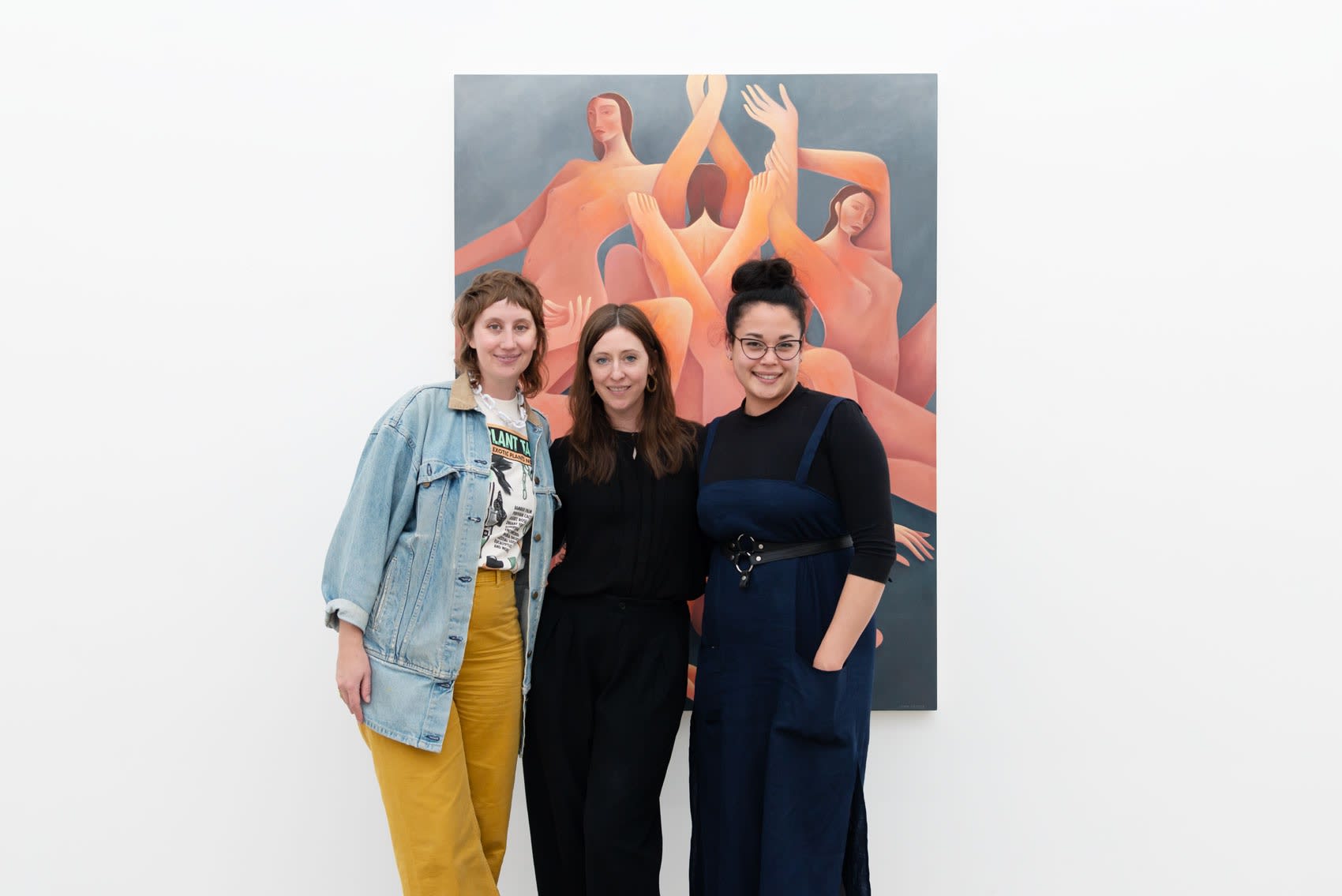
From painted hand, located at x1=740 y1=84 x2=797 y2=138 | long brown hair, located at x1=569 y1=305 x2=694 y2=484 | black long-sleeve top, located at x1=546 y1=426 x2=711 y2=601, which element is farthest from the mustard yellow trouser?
painted hand, located at x1=740 y1=84 x2=797 y2=138

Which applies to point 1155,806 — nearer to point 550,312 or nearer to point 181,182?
point 550,312

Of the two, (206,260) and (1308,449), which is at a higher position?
(206,260)

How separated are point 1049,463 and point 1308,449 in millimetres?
798

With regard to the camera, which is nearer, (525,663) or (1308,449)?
(525,663)

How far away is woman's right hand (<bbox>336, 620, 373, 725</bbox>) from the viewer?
1.87 metres

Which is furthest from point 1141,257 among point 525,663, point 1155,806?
point 525,663

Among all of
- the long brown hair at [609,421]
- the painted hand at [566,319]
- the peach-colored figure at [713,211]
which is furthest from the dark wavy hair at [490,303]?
the peach-colored figure at [713,211]

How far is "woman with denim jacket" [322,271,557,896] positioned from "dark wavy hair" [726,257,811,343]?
0.48m

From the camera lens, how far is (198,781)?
253 cm

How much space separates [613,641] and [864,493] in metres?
0.68

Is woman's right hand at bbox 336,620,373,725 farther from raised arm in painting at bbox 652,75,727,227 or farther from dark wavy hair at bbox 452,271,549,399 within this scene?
raised arm in painting at bbox 652,75,727,227

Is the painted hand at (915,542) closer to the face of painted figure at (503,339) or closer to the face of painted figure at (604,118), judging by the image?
the face of painted figure at (503,339)

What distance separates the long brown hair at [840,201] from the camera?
2482mm

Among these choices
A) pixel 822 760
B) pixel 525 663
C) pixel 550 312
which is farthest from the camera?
pixel 550 312
